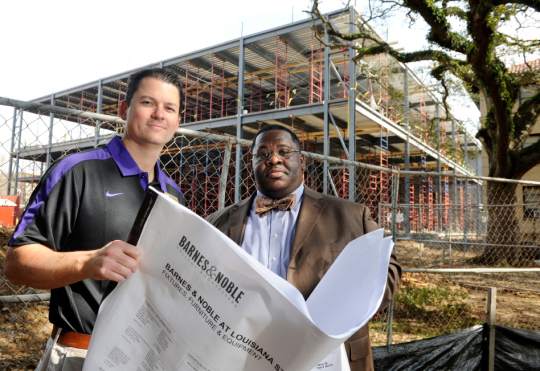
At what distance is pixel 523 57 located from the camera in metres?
13.2

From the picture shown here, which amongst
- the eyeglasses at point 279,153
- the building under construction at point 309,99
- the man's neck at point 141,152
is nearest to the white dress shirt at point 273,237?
the eyeglasses at point 279,153

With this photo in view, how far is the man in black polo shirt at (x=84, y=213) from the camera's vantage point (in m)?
1.27

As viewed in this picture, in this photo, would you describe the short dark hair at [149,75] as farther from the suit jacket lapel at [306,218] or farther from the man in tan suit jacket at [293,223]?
the suit jacket lapel at [306,218]

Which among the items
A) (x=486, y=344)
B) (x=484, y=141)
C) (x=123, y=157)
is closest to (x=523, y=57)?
(x=484, y=141)

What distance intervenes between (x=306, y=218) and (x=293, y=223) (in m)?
0.09

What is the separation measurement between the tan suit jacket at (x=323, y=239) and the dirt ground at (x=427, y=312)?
3.28 m

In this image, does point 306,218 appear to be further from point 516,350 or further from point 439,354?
point 516,350

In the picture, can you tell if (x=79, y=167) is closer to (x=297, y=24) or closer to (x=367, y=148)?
(x=297, y=24)

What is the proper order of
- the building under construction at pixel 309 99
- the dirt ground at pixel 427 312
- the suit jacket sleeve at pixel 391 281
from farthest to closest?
1. the building under construction at pixel 309 99
2. the dirt ground at pixel 427 312
3. the suit jacket sleeve at pixel 391 281

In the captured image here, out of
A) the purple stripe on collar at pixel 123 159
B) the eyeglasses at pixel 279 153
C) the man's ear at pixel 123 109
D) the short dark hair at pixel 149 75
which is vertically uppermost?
the short dark hair at pixel 149 75

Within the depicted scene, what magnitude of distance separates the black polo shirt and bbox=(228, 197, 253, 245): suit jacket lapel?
555 millimetres

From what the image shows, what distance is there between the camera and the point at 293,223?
1970mm

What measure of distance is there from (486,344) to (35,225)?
3.42m

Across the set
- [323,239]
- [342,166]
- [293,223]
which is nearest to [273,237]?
[293,223]
